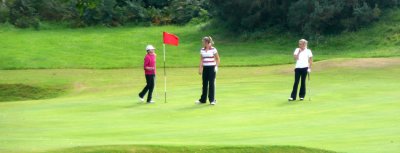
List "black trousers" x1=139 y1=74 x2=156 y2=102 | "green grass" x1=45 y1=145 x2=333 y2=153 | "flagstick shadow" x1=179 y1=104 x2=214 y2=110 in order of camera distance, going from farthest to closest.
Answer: "black trousers" x1=139 y1=74 x2=156 y2=102, "flagstick shadow" x1=179 y1=104 x2=214 y2=110, "green grass" x1=45 y1=145 x2=333 y2=153

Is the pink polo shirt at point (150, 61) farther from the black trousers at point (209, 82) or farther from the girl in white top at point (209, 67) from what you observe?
the black trousers at point (209, 82)

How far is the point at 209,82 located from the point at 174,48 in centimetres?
2481

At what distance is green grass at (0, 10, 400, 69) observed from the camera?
46.1 metres

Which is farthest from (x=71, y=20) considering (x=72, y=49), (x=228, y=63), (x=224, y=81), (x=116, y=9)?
(x=224, y=81)

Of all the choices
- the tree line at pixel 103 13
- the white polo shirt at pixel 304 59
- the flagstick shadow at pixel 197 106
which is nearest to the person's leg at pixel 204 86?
the flagstick shadow at pixel 197 106

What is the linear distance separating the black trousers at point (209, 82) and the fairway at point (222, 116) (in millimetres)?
463

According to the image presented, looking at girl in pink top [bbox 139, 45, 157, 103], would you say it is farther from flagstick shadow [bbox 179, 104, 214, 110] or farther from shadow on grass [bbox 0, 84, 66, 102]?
shadow on grass [bbox 0, 84, 66, 102]

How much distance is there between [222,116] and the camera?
75.5 feet

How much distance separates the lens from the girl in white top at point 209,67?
26625 mm

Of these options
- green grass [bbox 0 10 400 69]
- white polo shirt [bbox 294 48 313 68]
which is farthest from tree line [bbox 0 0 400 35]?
white polo shirt [bbox 294 48 313 68]

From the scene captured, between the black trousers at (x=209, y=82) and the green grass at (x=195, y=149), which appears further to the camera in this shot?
the black trousers at (x=209, y=82)

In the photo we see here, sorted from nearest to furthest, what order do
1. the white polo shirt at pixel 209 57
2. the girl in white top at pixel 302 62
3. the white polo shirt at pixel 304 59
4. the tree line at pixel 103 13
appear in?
the white polo shirt at pixel 209 57 → the girl in white top at pixel 302 62 → the white polo shirt at pixel 304 59 → the tree line at pixel 103 13

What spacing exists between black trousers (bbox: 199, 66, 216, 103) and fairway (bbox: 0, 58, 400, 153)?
0.46 metres

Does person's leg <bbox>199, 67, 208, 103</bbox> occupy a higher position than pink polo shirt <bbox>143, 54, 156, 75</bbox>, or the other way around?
pink polo shirt <bbox>143, 54, 156, 75</bbox>
